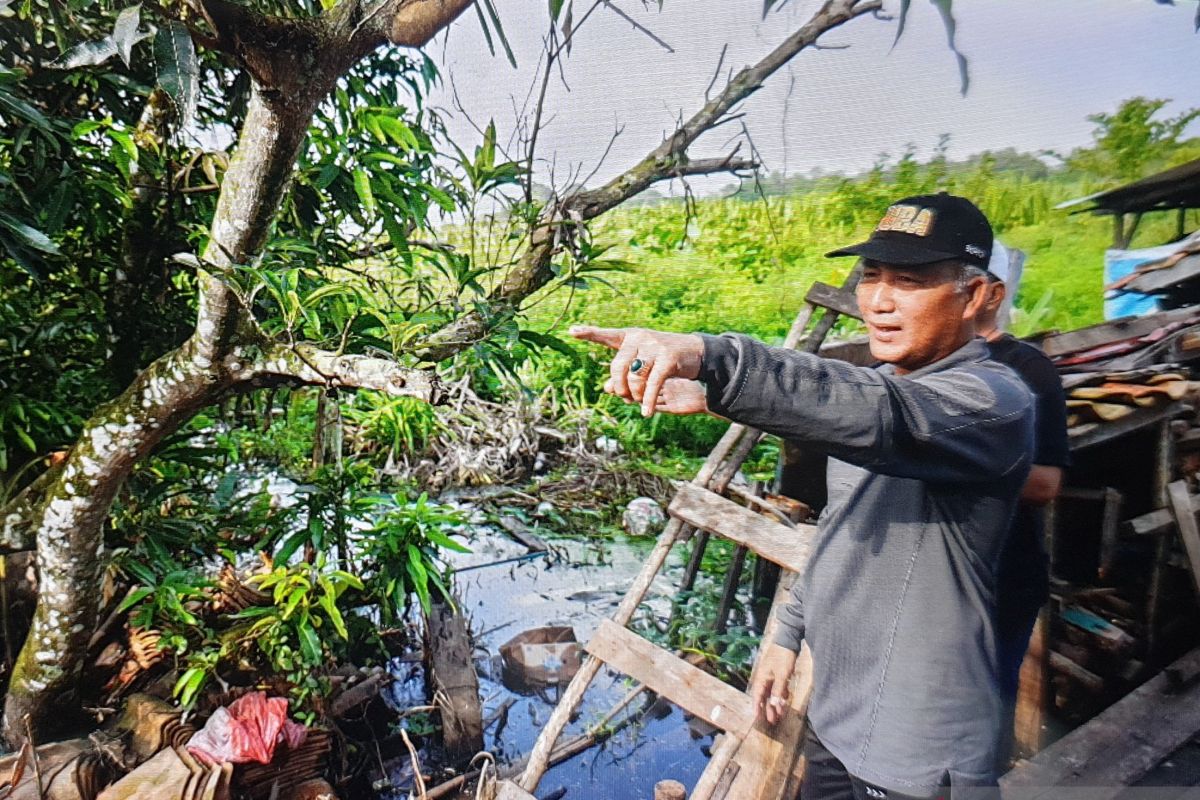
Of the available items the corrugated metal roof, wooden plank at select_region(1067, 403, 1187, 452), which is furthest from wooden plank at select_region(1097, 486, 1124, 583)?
the corrugated metal roof

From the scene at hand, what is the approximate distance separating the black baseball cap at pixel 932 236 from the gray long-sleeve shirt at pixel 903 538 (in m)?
0.12

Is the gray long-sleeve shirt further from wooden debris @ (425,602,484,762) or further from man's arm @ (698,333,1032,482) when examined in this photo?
wooden debris @ (425,602,484,762)

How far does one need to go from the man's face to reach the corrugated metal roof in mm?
799

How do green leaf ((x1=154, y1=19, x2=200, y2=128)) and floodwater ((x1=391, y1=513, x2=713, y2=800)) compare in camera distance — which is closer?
green leaf ((x1=154, y1=19, x2=200, y2=128))

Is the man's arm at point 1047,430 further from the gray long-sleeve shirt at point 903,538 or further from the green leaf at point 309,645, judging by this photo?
the green leaf at point 309,645

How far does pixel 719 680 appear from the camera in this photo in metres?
1.43

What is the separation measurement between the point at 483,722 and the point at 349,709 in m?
0.39

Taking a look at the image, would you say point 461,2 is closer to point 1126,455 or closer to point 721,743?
point 721,743

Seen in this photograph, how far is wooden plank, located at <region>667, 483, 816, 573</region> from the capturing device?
1.49 m

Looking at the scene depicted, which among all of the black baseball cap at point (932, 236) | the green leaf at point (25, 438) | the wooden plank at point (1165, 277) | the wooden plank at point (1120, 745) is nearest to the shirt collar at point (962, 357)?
the black baseball cap at point (932, 236)

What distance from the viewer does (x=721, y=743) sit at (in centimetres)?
140

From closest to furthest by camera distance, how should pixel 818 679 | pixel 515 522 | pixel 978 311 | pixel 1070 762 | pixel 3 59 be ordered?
pixel 978 311
pixel 818 679
pixel 3 59
pixel 1070 762
pixel 515 522

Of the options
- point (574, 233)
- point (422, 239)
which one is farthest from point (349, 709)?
point (574, 233)

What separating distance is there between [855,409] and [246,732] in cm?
152
